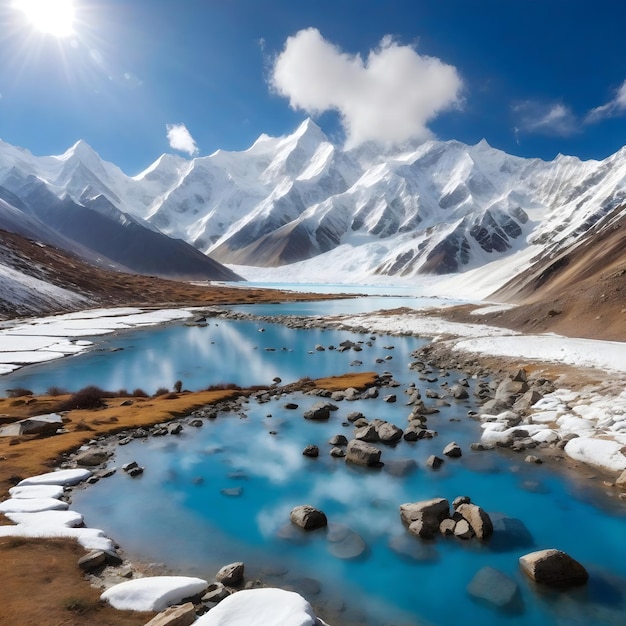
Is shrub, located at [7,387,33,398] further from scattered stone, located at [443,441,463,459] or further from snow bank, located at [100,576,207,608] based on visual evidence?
scattered stone, located at [443,441,463,459]

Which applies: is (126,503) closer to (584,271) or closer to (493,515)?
(493,515)

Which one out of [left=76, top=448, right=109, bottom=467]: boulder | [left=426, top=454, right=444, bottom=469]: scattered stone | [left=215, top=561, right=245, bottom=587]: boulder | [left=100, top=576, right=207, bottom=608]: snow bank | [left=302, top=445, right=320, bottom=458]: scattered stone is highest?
[left=426, top=454, right=444, bottom=469]: scattered stone

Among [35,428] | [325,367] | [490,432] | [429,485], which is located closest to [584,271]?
[325,367]

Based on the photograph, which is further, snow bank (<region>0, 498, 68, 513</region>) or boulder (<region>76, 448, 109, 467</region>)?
boulder (<region>76, 448, 109, 467</region>)

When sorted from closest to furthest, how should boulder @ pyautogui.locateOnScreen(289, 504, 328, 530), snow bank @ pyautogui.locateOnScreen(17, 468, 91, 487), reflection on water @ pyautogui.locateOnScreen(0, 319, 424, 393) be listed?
boulder @ pyautogui.locateOnScreen(289, 504, 328, 530), snow bank @ pyautogui.locateOnScreen(17, 468, 91, 487), reflection on water @ pyautogui.locateOnScreen(0, 319, 424, 393)

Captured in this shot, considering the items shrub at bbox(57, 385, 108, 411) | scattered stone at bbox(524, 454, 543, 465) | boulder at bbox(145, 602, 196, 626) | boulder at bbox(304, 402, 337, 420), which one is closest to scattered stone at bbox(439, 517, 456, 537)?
scattered stone at bbox(524, 454, 543, 465)

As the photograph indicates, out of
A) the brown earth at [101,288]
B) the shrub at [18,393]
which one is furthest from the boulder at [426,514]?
the brown earth at [101,288]

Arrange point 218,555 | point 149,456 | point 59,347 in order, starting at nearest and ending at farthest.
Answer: point 218,555 → point 149,456 → point 59,347
